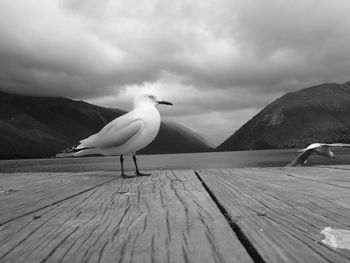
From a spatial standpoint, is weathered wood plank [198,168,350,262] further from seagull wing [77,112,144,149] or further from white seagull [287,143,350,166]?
seagull wing [77,112,144,149]

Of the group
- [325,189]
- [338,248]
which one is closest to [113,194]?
[325,189]

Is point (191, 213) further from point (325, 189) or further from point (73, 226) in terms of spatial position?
point (325, 189)

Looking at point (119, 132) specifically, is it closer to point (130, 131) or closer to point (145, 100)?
point (130, 131)

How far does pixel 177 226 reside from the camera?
197 centimetres

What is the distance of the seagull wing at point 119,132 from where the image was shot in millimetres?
6688

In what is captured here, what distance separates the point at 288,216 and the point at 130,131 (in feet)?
15.8

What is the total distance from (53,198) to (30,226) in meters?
1.18

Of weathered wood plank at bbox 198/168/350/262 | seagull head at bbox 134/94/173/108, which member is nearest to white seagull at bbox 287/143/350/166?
weathered wood plank at bbox 198/168/350/262

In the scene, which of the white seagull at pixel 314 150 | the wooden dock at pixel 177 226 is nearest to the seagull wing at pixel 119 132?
the white seagull at pixel 314 150

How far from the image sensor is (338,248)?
1514 mm

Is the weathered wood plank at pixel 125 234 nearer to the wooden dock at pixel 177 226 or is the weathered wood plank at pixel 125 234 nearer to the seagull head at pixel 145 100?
the wooden dock at pixel 177 226

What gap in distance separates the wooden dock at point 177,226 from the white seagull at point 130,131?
3472 millimetres

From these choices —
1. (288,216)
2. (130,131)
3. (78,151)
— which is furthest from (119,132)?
(288,216)

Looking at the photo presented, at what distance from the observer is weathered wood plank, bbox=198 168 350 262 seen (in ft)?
4.85
